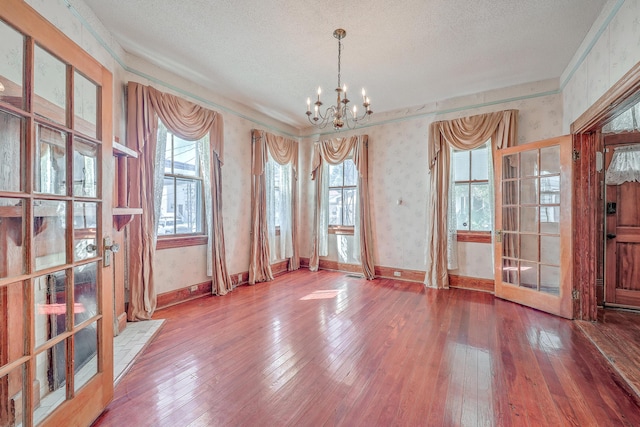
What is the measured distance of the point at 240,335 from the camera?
8.80 ft

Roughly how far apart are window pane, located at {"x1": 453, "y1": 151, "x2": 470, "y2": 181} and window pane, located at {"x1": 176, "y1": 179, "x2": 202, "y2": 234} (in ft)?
13.2

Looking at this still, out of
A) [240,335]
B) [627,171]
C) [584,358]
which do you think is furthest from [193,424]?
[627,171]

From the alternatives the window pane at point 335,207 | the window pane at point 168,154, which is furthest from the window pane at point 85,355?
the window pane at point 335,207

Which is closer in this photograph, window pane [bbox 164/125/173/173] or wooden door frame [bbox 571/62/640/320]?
wooden door frame [bbox 571/62/640/320]

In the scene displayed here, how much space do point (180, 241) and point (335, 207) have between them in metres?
2.95

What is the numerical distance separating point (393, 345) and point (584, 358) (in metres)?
1.55

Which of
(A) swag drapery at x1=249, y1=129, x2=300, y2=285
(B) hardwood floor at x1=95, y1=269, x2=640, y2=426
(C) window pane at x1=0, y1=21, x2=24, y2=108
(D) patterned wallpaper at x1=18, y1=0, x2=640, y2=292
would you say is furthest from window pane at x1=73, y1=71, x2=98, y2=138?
(A) swag drapery at x1=249, y1=129, x2=300, y2=285

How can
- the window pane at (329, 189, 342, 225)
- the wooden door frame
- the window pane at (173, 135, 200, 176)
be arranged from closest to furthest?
the wooden door frame, the window pane at (173, 135, 200, 176), the window pane at (329, 189, 342, 225)

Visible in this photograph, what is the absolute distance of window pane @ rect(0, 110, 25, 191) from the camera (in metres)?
1.14

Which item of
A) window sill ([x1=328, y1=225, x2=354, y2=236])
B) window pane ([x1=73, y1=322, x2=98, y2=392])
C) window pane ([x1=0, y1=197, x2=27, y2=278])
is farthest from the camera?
window sill ([x1=328, y1=225, x2=354, y2=236])

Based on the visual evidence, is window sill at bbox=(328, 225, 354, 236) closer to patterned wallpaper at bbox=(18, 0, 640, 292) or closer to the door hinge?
patterned wallpaper at bbox=(18, 0, 640, 292)

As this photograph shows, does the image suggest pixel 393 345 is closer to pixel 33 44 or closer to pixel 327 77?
pixel 33 44

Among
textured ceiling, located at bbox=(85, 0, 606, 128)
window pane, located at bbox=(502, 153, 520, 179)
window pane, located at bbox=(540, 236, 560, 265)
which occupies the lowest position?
window pane, located at bbox=(540, 236, 560, 265)

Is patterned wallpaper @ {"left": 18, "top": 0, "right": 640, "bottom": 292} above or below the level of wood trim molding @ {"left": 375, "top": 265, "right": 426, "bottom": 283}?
above
